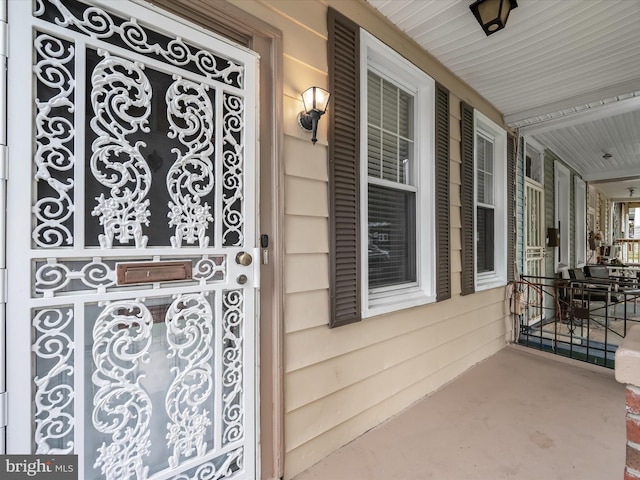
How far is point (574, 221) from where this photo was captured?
6.91 m

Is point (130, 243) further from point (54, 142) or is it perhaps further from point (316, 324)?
point (316, 324)

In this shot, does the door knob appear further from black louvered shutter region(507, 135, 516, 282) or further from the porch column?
black louvered shutter region(507, 135, 516, 282)

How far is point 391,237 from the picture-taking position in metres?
2.41

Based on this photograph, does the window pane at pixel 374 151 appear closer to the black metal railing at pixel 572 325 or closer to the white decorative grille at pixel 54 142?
the white decorative grille at pixel 54 142

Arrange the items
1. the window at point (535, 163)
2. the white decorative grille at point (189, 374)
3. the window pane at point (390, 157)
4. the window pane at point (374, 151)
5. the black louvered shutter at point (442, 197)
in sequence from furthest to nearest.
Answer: the window at point (535, 163) → the black louvered shutter at point (442, 197) → the window pane at point (390, 157) → the window pane at point (374, 151) → the white decorative grille at point (189, 374)

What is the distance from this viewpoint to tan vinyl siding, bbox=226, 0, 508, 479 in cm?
162

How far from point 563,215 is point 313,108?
671 cm

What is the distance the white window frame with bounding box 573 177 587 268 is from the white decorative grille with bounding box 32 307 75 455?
8.58 meters

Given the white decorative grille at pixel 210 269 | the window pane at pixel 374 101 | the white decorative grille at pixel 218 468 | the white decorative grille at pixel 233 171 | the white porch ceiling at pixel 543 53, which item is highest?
the white porch ceiling at pixel 543 53

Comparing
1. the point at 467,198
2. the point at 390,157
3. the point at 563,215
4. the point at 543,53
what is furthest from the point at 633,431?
the point at 563,215

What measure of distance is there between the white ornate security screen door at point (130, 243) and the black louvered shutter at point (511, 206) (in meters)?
3.33

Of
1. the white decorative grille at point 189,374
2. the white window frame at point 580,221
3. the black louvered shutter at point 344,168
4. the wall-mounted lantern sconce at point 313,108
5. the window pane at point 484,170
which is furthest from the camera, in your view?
the white window frame at point 580,221

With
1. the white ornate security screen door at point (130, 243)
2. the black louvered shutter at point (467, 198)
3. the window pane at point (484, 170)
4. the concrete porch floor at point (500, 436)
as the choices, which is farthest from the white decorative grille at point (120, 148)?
the window pane at point (484, 170)

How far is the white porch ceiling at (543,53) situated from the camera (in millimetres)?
2033
